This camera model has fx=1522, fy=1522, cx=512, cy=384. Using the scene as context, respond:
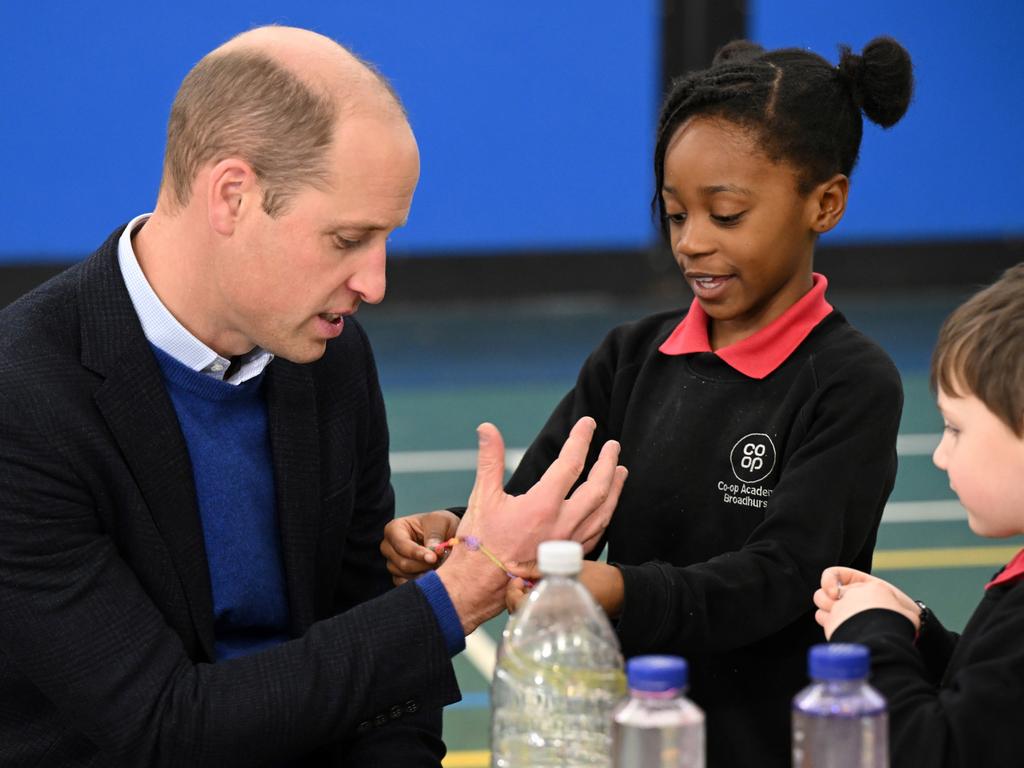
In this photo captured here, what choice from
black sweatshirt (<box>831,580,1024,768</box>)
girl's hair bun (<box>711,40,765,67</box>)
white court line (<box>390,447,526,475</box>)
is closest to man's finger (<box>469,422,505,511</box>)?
black sweatshirt (<box>831,580,1024,768</box>)

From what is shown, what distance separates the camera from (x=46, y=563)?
1982 mm

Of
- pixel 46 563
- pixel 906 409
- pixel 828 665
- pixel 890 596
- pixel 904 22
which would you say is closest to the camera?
pixel 828 665

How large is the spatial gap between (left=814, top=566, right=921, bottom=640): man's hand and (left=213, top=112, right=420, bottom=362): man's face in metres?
0.75

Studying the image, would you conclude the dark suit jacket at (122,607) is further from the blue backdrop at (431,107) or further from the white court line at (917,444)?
the blue backdrop at (431,107)

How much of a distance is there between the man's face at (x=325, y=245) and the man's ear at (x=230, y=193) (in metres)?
0.01

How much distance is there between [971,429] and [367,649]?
0.82 meters

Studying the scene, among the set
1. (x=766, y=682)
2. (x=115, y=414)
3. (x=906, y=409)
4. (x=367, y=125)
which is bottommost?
(x=906, y=409)

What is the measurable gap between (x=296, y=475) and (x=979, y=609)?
40.1 inches

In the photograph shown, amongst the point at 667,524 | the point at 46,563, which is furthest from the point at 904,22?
the point at 46,563

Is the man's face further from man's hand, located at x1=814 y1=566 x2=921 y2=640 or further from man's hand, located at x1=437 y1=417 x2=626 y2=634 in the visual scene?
man's hand, located at x1=814 y1=566 x2=921 y2=640

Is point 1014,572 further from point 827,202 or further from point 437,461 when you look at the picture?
point 437,461

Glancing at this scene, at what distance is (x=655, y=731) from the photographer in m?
1.45

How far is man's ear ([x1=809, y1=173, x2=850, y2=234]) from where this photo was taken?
2533 mm

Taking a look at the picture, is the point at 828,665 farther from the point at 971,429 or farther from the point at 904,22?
the point at 904,22
